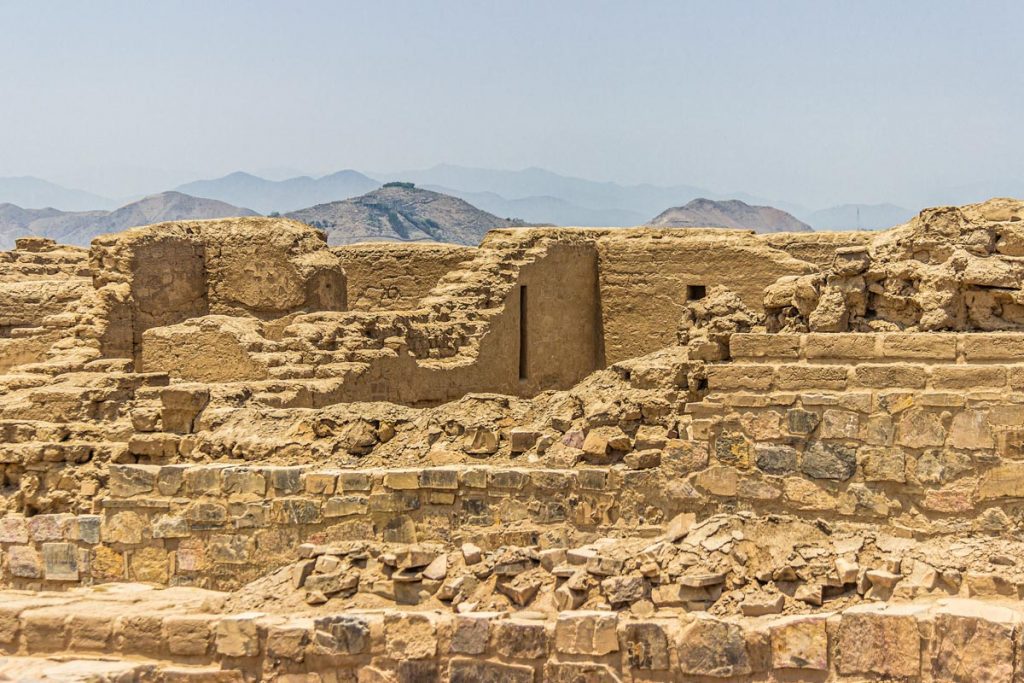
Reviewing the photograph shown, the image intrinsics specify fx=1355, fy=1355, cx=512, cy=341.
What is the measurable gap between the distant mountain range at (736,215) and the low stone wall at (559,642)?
61.8 meters

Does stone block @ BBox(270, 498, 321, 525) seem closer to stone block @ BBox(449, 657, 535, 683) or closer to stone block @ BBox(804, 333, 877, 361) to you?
stone block @ BBox(449, 657, 535, 683)

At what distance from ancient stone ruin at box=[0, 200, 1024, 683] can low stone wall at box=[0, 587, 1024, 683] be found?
0.03ft

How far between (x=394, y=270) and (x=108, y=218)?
260 feet

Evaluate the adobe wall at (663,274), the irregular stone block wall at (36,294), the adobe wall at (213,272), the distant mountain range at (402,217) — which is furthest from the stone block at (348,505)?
the distant mountain range at (402,217)

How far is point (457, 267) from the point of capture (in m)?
19.3

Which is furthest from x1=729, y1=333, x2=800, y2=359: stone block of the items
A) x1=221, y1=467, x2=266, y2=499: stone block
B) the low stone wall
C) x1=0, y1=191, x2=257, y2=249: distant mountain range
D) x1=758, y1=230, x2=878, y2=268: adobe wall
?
x1=0, y1=191, x2=257, y2=249: distant mountain range

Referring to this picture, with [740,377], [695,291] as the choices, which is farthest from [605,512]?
[695,291]

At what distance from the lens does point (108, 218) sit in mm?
93812

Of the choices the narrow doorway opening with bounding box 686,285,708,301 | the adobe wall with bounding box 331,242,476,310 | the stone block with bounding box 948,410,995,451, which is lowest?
the stone block with bounding box 948,410,995,451

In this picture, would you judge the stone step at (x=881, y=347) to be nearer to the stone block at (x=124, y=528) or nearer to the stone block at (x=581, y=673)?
the stone block at (x=581, y=673)

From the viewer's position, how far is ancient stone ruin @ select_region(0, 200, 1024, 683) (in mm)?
6004

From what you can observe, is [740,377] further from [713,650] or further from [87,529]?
[87,529]

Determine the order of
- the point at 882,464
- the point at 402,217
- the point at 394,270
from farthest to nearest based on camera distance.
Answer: the point at 402,217
the point at 394,270
the point at 882,464

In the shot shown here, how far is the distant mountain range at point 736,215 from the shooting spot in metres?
69.2
